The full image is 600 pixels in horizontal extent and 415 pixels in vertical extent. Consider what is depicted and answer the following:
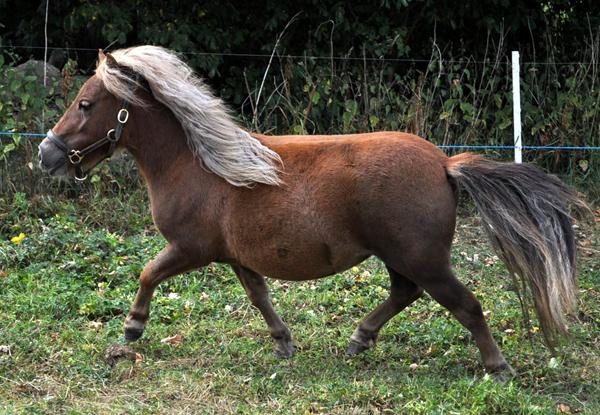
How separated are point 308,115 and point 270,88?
3.34ft

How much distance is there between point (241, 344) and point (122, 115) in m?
1.59

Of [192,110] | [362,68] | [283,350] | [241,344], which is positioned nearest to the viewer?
[192,110]

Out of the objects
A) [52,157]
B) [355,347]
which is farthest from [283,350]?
[52,157]

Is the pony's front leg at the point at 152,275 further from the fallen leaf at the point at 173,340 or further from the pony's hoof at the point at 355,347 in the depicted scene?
the pony's hoof at the point at 355,347

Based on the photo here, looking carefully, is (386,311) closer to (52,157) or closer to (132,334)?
(132,334)

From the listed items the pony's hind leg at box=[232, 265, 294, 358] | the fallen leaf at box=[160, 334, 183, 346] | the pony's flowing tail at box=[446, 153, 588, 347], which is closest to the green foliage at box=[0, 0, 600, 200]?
the fallen leaf at box=[160, 334, 183, 346]

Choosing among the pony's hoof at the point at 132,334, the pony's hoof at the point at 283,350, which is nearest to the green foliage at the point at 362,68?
the pony's hoof at the point at 132,334

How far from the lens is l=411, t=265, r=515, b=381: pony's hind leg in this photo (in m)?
4.45

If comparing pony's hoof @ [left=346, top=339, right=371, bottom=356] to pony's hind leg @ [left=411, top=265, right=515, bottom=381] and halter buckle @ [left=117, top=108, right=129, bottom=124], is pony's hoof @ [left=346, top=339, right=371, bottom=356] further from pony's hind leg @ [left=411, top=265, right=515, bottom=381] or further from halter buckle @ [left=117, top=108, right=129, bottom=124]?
halter buckle @ [left=117, top=108, right=129, bottom=124]

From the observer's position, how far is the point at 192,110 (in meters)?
4.98

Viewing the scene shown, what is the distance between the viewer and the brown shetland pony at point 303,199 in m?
4.46

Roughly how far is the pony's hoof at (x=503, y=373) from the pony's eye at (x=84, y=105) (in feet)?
9.03

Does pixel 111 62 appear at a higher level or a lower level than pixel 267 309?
higher

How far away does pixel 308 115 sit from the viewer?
8906 millimetres
